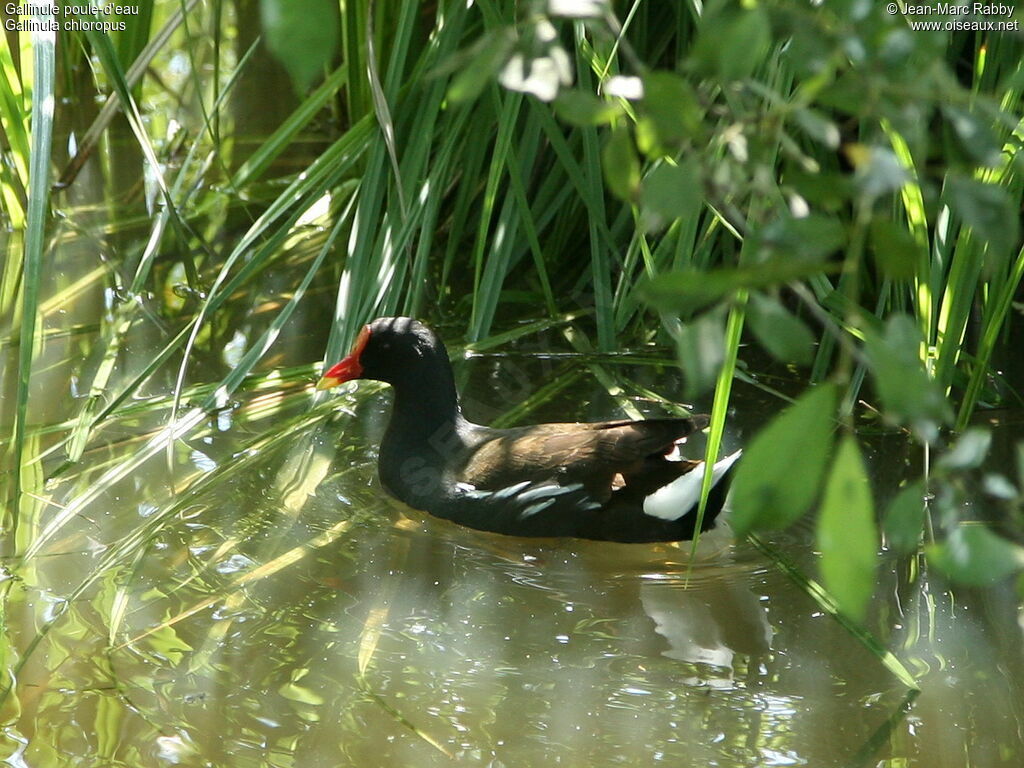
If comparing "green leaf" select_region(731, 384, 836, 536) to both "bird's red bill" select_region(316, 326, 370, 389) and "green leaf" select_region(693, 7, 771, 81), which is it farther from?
"bird's red bill" select_region(316, 326, 370, 389)

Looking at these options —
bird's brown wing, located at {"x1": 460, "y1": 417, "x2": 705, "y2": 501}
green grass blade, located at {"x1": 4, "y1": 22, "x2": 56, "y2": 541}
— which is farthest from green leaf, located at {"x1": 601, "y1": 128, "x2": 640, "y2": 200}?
bird's brown wing, located at {"x1": 460, "y1": 417, "x2": 705, "y2": 501}

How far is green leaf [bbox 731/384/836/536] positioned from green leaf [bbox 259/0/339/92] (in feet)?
0.97

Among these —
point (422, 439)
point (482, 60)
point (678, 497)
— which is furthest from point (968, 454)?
point (422, 439)

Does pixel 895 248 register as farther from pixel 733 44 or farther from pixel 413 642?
pixel 413 642

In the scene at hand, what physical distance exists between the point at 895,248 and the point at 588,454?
5.57 ft

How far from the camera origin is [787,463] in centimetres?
62

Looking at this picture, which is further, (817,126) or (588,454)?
(588,454)

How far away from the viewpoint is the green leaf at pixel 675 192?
0.65 m

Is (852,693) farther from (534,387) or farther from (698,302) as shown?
(698,302)

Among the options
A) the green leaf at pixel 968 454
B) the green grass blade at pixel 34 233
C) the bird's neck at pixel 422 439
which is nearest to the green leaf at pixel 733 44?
the green leaf at pixel 968 454

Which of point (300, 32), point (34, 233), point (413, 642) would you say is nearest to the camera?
point (300, 32)

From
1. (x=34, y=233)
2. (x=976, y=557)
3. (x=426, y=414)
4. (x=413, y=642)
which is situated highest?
(x=976, y=557)

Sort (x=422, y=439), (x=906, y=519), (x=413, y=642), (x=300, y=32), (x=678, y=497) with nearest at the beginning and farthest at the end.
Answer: (x=300, y=32), (x=906, y=519), (x=413, y=642), (x=678, y=497), (x=422, y=439)

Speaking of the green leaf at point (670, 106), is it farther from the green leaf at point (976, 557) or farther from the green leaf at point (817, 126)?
the green leaf at point (976, 557)
